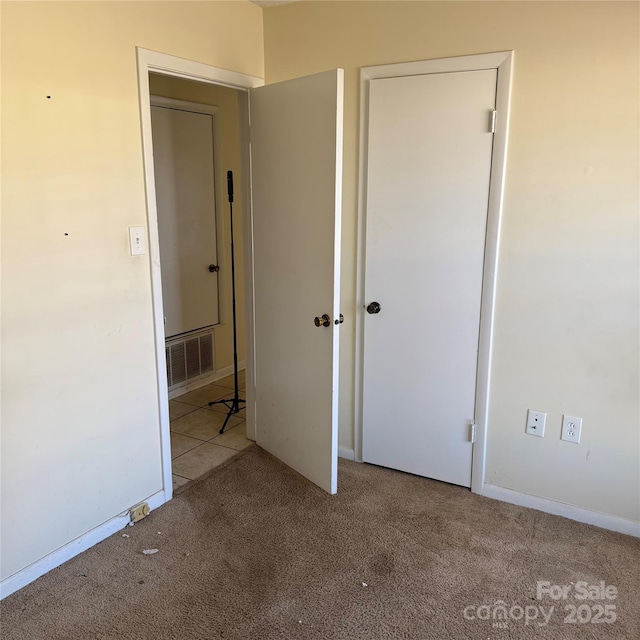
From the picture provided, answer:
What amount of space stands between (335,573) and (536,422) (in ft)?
3.74

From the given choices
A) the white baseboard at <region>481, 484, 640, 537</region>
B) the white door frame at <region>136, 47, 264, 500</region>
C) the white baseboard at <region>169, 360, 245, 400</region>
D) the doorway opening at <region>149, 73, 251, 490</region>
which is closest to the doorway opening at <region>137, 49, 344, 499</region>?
the white door frame at <region>136, 47, 264, 500</region>

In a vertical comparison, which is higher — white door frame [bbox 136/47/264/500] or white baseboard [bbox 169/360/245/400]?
white door frame [bbox 136/47/264/500]

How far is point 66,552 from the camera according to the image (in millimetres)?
2232

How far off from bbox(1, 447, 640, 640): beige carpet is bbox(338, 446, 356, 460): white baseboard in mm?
316

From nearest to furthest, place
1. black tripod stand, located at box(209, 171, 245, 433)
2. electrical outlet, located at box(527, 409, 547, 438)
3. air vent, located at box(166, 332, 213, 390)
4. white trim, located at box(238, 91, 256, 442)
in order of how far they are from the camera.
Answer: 1. electrical outlet, located at box(527, 409, 547, 438)
2. white trim, located at box(238, 91, 256, 442)
3. black tripod stand, located at box(209, 171, 245, 433)
4. air vent, located at box(166, 332, 213, 390)

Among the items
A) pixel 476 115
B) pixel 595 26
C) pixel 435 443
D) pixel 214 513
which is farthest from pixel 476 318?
pixel 214 513

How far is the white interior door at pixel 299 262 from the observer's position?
2.41 meters

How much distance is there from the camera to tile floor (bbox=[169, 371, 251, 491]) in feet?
9.91

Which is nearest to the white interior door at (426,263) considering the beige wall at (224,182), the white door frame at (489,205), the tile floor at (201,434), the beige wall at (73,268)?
the white door frame at (489,205)

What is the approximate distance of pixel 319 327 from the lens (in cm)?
257

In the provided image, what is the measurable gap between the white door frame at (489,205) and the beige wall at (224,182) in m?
1.43

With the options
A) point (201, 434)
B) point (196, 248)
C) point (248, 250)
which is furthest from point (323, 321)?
point (196, 248)

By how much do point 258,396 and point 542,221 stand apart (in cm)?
178

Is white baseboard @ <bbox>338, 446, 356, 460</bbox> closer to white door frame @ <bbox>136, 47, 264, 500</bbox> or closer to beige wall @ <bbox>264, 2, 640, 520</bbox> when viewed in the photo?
white door frame @ <bbox>136, 47, 264, 500</bbox>
